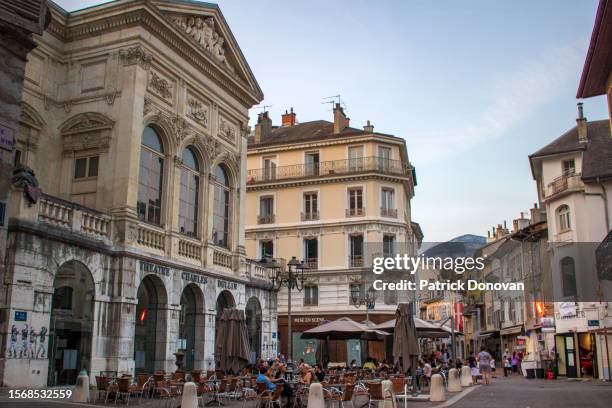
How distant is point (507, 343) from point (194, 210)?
39.1 meters

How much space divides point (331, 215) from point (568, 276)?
15.0 m

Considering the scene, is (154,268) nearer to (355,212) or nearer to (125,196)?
(125,196)

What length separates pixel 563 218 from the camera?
33.5m

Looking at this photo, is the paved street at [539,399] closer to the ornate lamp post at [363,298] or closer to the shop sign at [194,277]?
the shop sign at [194,277]

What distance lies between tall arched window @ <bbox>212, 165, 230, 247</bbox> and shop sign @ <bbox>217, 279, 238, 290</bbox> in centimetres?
165

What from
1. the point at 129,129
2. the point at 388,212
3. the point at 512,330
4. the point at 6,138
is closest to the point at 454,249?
the point at 512,330

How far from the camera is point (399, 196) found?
4178 cm

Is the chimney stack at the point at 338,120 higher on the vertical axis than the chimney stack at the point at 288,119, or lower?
lower

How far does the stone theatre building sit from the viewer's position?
1616cm

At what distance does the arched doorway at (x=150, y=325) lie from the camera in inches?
812

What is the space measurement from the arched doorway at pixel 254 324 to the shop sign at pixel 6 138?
22.4 meters

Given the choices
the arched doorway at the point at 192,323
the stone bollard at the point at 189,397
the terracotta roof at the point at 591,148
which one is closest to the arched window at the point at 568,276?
the terracotta roof at the point at 591,148

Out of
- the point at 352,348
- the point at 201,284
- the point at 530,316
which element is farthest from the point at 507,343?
the point at 201,284

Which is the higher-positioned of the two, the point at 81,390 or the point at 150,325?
the point at 150,325
